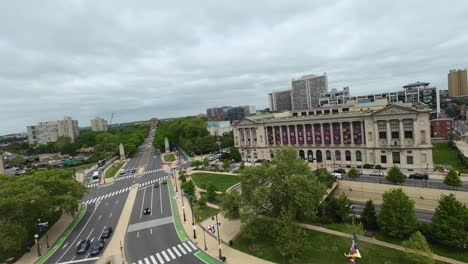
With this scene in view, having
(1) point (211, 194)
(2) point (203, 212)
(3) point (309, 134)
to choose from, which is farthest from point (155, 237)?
(3) point (309, 134)

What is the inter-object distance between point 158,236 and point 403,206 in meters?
36.1

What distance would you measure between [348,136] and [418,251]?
55.3 meters

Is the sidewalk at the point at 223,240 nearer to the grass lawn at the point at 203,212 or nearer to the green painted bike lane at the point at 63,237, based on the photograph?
the grass lawn at the point at 203,212

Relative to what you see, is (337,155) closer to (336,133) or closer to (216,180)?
(336,133)

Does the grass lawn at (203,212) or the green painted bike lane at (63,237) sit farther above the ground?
the grass lawn at (203,212)

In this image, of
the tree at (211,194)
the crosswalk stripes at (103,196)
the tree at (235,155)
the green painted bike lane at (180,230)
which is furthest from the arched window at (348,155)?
the crosswalk stripes at (103,196)

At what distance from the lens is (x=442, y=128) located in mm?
97188

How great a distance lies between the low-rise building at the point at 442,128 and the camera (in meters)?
96.1

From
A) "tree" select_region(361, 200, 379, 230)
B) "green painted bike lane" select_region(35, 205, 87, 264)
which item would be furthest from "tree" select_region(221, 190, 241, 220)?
"green painted bike lane" select_region(35, 205, 87, 264)

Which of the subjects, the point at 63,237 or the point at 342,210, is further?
the point at 63,237

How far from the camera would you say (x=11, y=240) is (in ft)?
114

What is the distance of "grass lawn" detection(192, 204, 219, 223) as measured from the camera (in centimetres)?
4741

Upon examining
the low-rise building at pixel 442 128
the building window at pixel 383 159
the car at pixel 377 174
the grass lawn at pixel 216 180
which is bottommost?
the grass lawn at pixel 216 180

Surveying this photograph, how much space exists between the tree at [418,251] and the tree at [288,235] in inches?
442
